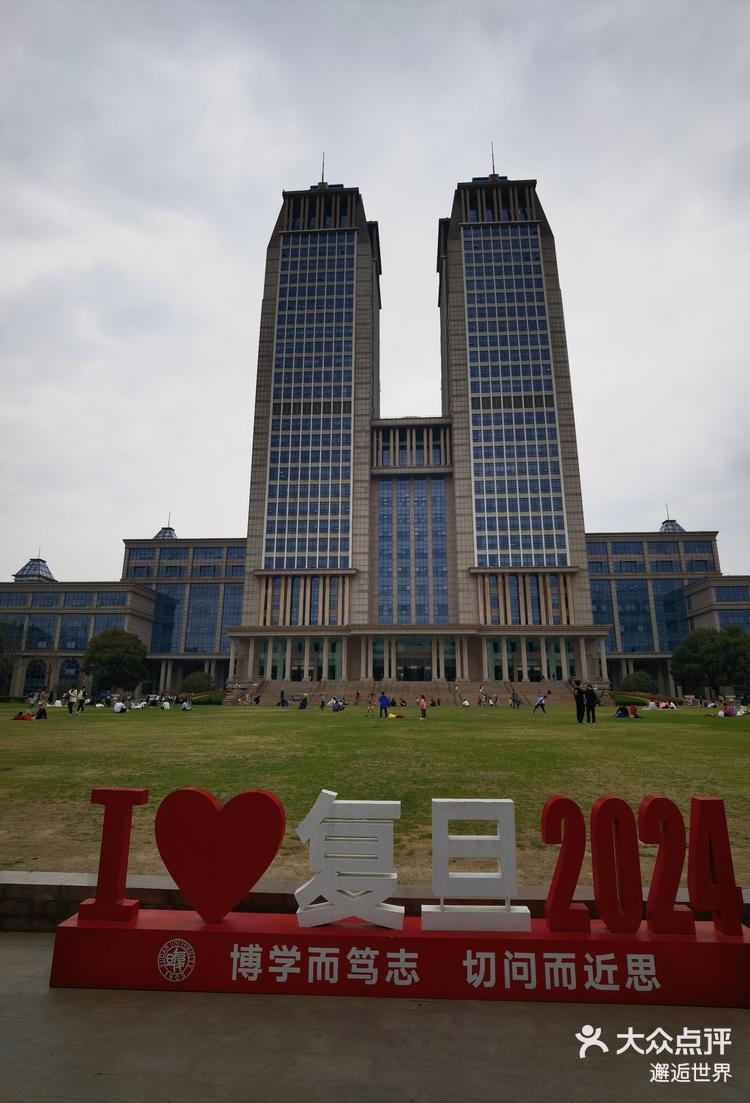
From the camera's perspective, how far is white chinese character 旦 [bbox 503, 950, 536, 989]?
558cm

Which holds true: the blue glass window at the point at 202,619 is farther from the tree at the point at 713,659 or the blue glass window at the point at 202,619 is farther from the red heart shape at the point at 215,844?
the red heart shape at the point at 215,844

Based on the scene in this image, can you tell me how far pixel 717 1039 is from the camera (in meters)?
4.92

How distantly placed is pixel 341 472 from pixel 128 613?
151ft

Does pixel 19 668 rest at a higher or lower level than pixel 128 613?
lower

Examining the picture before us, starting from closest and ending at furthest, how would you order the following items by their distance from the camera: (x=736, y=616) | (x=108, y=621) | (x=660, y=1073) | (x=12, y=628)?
(x=660, y=1073), (x=736, y=616), (x=12, y=628), (x=108, y=621)

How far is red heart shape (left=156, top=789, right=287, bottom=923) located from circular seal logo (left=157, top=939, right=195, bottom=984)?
302 millimetres

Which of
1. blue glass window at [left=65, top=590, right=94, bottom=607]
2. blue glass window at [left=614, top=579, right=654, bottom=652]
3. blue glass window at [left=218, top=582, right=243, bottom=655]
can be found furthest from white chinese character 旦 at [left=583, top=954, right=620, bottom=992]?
blue glass window at [left=65, top=590, right=94, bottom=607]

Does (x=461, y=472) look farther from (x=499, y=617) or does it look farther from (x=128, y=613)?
(x=128, y=613)

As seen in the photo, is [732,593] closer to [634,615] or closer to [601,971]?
[634,615]

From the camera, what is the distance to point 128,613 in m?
104

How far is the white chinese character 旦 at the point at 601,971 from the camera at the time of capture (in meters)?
5.56

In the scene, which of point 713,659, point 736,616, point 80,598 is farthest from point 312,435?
point 736,616

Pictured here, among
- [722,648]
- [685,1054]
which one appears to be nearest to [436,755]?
[685,1054]

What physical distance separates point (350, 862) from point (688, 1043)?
10.4ft
